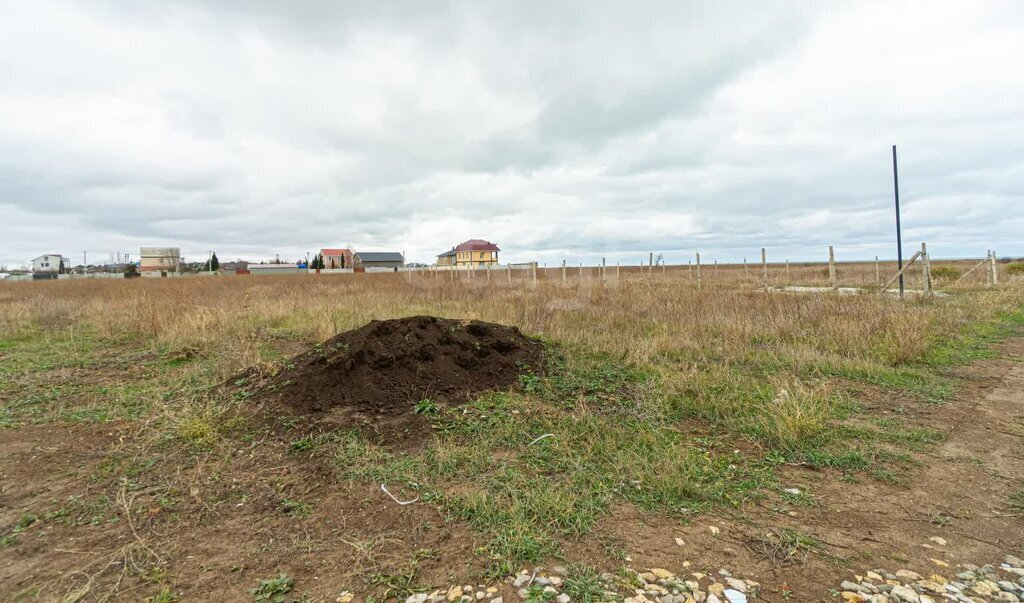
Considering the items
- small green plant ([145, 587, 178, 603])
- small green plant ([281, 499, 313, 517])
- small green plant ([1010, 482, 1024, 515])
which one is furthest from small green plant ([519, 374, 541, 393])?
small green plant ([1010, 482, 1024, 515])

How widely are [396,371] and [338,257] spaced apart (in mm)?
78943

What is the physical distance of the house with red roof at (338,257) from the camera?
2928 inches

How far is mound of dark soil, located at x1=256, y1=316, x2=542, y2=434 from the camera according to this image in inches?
169

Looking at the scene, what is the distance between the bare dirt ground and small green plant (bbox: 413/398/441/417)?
3.59 ft

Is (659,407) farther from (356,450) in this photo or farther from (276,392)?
(276,392)

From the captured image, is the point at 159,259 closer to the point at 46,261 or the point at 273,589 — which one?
the point at 46,261

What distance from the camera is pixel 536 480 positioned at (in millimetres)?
2967

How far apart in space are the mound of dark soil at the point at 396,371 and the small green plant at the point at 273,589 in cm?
182

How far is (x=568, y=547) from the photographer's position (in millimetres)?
2301

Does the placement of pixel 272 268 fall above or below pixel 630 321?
above

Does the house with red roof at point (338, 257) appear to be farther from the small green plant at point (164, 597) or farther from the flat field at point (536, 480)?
the small green plant at point (164, 597)

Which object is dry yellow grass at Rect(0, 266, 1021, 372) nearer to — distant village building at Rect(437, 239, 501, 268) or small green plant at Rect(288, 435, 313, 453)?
small green plant at Rect(288, 435, 313, 453)

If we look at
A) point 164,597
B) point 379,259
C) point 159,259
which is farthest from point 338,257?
point 164,597

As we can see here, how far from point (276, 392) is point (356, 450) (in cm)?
169
